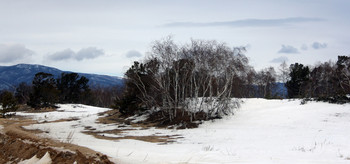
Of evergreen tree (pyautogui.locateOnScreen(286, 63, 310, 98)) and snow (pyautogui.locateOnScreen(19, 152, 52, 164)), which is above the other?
evergreen tree (pyautogui.locateOnScreen(286, 63, 310, 98))

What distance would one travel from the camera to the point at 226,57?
24984 millimetres

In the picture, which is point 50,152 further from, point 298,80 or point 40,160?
point 298,80

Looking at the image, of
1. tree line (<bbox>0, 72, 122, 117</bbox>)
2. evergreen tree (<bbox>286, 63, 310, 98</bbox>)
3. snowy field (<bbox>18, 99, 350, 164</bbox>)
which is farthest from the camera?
evergreen tree (<bbox>286, 63, 310, 98</bbox>)

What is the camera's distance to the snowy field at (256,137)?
9914 millimetres

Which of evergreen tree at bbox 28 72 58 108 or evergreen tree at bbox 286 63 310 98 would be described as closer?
evergreen tree at bbox 28 72 58 108

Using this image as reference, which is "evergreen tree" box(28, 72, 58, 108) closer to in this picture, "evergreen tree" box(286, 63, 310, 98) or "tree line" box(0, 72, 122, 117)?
"tree line" box(0, 72, 122, 117)

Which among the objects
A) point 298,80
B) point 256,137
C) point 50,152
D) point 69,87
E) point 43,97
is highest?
point 298,80

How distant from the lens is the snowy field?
991 centimetres

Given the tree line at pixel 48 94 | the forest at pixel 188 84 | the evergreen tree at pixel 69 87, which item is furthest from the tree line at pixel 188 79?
the evergreen tree at pixel 69 87

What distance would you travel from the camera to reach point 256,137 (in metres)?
16.3

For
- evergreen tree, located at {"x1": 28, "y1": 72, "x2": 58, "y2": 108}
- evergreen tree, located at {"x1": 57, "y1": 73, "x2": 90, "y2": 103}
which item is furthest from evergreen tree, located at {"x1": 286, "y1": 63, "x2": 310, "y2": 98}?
evergreen tree, located at {"x1": 57, "y1": 73, "x2": 90, "y2": 103}

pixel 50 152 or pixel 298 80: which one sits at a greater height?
pixel 298 80

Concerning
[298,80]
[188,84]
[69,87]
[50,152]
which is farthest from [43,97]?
[298,80]

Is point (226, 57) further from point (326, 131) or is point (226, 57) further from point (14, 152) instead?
point (14, 152)
